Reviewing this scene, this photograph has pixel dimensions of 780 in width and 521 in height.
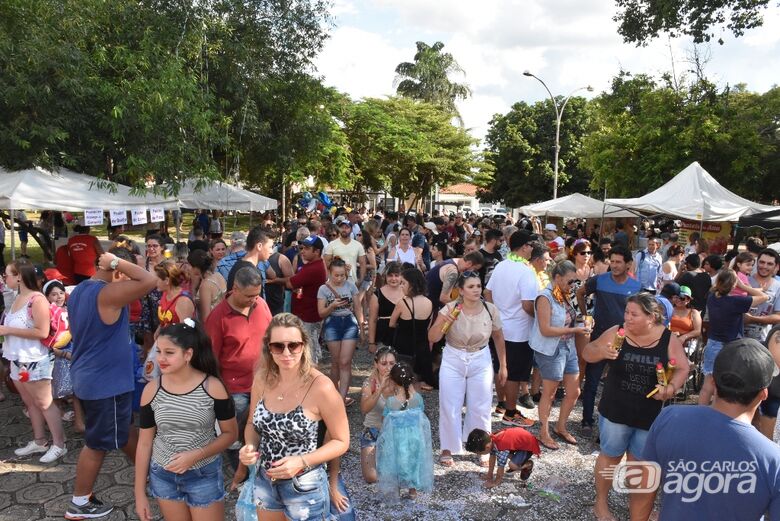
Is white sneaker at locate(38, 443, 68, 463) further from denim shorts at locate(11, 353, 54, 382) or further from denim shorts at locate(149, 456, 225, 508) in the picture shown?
denim shorts at locate(149, 456, 225, 508)

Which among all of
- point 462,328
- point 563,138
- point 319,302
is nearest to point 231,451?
point 319,302

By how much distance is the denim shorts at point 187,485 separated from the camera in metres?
2.69

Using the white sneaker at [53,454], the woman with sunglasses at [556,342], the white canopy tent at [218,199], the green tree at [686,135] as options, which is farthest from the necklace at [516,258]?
the green tree at [686,135]

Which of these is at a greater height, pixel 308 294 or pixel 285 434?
pixel 308 294

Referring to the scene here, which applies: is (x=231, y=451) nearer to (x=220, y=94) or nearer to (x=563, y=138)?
(x=220, y=94)

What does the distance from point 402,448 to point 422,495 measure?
473mm

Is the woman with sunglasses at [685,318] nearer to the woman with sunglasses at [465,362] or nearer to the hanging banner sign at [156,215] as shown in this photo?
the woman with sunglasses at [465,362]

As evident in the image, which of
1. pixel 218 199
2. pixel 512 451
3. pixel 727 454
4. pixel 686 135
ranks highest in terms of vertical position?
pixel 686 135

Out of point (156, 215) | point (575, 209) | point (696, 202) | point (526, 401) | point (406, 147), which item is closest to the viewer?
point (526, 401)

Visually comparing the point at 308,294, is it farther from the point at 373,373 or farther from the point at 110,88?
the point at 110,88

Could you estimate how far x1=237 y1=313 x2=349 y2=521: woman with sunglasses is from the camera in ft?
8.02

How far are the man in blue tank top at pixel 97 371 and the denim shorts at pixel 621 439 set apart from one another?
10.2 feet

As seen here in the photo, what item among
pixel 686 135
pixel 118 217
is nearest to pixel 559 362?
pixel 118 217

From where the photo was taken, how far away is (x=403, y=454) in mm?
3812
